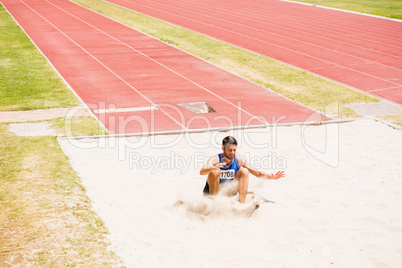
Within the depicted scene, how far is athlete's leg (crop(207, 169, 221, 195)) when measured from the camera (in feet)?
23.7

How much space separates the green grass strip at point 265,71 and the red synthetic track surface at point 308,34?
2.34 ft

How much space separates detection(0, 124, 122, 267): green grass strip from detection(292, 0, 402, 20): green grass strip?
25.5 m

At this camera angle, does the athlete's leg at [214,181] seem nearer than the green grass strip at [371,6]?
Yes

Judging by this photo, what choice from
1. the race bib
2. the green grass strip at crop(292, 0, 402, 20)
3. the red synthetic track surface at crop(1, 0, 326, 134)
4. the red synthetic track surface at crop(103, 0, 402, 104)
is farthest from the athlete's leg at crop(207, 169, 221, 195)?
the green grass strip at crop(292, 0, 402, 20)

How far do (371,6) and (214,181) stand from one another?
31.4 metres

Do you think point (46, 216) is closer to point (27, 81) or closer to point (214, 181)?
point (214, 181)

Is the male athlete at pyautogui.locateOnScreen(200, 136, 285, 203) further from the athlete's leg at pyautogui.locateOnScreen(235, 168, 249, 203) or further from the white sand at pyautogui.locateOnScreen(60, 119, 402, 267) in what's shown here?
the white sand at pyautogui.locateOnScreen(60, 119, 402, 267)

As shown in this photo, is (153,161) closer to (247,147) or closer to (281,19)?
(247,147)

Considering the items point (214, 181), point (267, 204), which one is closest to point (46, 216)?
point (214, 181)

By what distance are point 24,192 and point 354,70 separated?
12408 millimetres

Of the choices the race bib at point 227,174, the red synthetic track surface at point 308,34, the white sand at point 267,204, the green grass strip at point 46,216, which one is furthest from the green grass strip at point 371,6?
the green grass strip at point 46,216

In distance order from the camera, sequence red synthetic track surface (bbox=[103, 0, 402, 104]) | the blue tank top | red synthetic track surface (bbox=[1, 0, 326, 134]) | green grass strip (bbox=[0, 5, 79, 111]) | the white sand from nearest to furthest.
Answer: the white sand → the blue tank top → red synthetic track surface (bbox=[1, 0, 326, 134]) → green grass strip (bbox=[0, 5, 79, 111]) → red synthetic track surface (bbox=[103, 0, 402, 104])

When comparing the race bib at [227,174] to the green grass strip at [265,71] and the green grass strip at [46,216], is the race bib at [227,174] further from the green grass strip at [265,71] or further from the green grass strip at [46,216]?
the green grass strip at [265,71]

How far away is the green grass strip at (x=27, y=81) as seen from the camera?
42.8 feet
